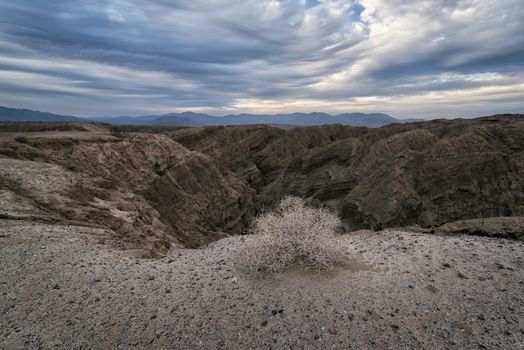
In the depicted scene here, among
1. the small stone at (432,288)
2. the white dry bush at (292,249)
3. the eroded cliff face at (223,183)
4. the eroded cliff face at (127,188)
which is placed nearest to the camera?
the small stone at (432,288)

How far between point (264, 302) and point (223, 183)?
1886 cm

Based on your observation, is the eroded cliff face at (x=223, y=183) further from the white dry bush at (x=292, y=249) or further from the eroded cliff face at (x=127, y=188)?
the white dry bush at (x=292, y=249)

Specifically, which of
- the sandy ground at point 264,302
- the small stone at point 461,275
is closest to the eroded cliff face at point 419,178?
the small stone at point 461,275

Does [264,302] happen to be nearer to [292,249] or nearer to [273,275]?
[273,275]

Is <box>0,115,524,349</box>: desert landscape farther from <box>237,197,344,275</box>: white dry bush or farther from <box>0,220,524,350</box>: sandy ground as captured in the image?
<box>237,197,344,275</box>: white dry bush

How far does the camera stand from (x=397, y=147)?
73.0 ft

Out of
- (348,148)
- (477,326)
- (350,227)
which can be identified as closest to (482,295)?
(477,326)

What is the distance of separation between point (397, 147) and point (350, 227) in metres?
→ 13.2

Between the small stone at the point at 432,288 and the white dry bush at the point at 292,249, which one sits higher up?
the white dry bush at the point at 292,249

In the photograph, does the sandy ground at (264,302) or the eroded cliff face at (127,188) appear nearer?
the sandy ground at (264,302)

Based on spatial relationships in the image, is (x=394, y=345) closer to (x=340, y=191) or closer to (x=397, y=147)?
(x=340, y=191)

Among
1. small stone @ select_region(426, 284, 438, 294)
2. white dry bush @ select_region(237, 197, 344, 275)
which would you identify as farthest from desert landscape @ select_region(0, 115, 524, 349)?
white dry bush @ select_region(237, 197, 344, 275)

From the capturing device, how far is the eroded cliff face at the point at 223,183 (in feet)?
32.9

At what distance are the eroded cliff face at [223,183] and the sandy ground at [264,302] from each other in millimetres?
2942
